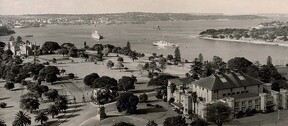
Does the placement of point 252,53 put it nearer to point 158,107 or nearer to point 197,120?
point 158,107

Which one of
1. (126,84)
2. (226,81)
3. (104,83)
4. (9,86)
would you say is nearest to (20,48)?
(9,86)

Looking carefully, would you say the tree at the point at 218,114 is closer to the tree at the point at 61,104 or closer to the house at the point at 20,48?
the tree at the point at 61,104

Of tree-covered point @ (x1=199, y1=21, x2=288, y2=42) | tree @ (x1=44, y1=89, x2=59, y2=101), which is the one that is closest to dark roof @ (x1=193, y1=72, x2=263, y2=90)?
tree @ (x1=44, y1=89, x2=59, y2=101)

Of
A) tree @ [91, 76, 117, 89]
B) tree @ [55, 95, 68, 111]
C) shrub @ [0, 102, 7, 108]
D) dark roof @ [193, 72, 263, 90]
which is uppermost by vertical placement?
dark roof @ [193, 72, 263, 90]

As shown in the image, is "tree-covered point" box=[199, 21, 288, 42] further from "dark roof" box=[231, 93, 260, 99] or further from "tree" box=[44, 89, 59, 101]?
"tree" box=[44, 89, 59, 101]

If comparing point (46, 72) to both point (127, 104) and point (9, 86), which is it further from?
point (127, 104)

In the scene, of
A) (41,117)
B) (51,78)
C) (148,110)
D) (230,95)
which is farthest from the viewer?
(51,78)
